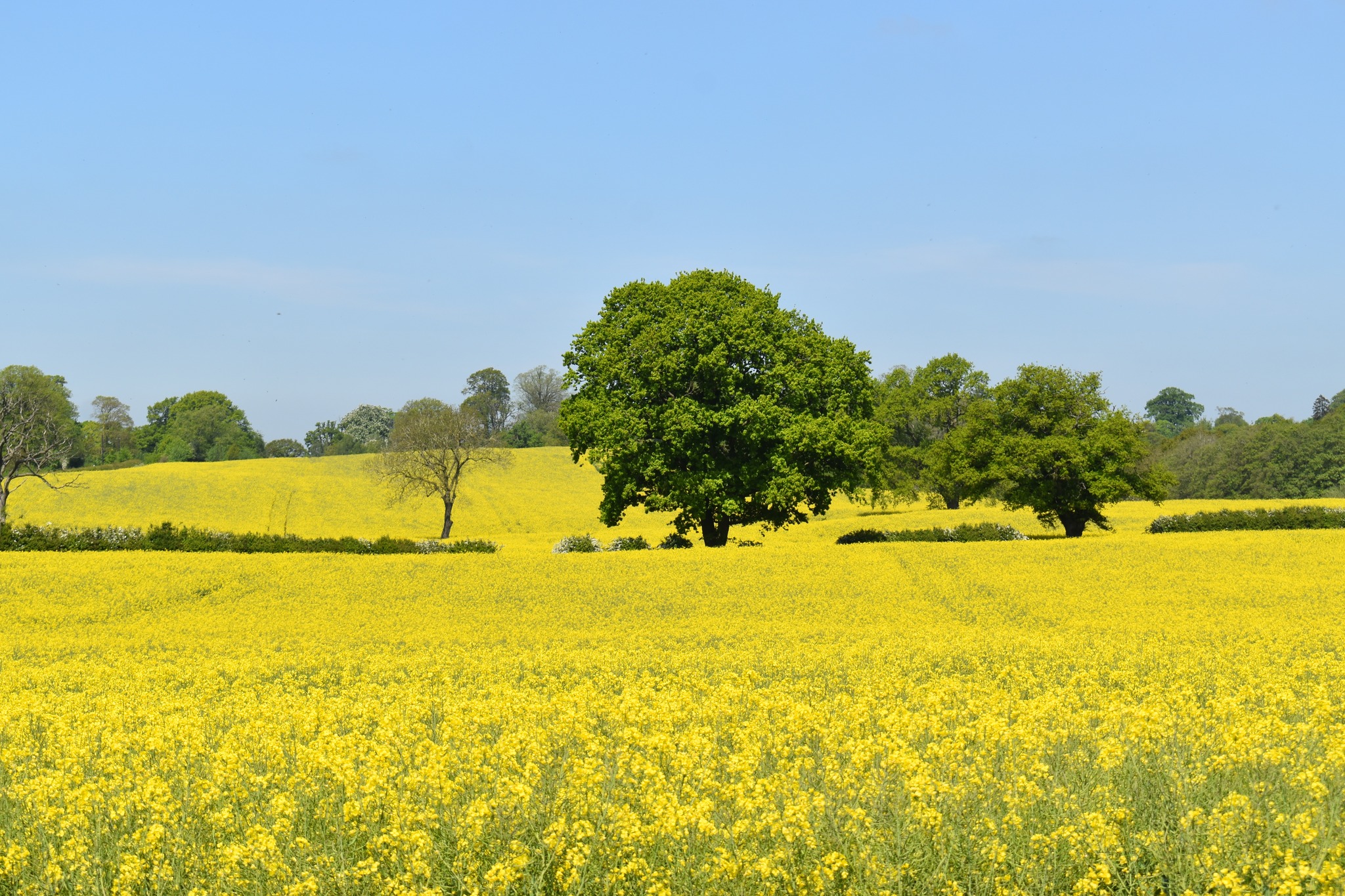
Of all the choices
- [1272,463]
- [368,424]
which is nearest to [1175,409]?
[1272,463]

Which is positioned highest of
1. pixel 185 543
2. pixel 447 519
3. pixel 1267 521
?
pixel 1267 521

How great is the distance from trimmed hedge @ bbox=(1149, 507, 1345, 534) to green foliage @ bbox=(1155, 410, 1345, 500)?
41735mm

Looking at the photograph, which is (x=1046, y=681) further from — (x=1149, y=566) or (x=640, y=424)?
(x=640, y=424)

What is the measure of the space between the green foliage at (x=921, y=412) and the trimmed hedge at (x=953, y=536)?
2804cm

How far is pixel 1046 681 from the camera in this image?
12539 millimetres

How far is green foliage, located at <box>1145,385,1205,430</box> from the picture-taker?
157250 millimetres

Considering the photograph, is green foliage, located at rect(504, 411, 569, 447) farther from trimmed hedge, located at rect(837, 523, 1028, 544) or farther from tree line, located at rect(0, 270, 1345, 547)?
trimmed hedge, located at rect(837, 523, 1028, 544)

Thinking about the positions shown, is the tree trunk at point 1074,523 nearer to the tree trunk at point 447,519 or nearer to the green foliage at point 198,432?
the tree trunk at point 447,519

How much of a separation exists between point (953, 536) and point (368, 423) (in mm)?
108541


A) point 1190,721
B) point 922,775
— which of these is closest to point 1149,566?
point 1190,721

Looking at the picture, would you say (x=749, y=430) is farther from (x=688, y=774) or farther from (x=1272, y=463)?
(x=1272, y=463)

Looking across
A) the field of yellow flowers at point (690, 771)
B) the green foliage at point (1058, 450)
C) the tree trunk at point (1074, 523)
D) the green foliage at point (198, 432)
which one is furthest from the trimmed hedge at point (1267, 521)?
the green foliage at point (198, 432)

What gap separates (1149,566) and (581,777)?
26.0 metres

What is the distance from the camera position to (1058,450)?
40438 mm
